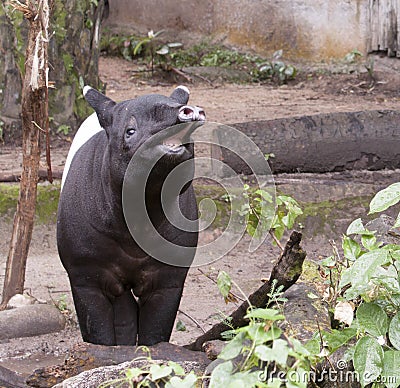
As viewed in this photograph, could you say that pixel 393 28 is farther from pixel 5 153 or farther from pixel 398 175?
pixel 5 153

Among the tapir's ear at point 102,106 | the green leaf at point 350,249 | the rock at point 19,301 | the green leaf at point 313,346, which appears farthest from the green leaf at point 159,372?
the rock at point 19,301

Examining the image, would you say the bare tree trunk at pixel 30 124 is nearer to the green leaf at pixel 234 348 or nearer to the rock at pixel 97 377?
the rock at pixel 97 377

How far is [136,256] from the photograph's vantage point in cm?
369

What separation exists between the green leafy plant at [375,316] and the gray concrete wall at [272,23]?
8.57m

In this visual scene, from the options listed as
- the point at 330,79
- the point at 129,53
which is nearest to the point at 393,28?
the point at 330,79

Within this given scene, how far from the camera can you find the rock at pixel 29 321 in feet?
15.3

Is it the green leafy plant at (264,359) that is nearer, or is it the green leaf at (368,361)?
the green leafy plant at (264,359)

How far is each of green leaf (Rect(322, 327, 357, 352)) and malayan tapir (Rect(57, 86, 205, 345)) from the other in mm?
974

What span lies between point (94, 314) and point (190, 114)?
1132mm

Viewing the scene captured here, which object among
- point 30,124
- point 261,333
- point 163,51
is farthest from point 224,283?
point 163,51

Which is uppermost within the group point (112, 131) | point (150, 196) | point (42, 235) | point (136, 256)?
point (112, 131)

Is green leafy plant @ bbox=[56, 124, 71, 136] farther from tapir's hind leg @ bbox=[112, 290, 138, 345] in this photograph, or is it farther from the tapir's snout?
the tapir's snout

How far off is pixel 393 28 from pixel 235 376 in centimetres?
932

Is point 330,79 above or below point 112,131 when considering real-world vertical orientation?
below
